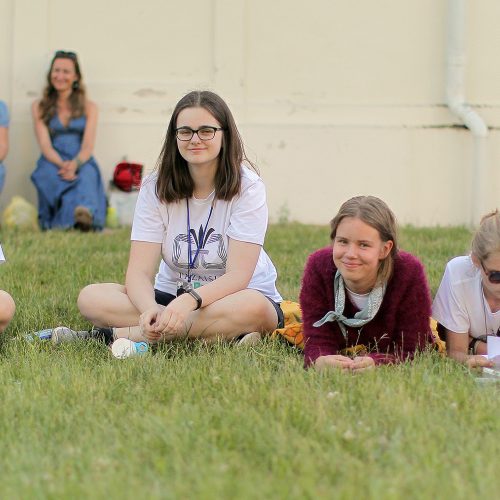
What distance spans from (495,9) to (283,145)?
6.98 ft

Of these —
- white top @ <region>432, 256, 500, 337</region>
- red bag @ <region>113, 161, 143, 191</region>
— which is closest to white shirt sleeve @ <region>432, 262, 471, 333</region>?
white top @ <region>432, 256, 500, 337</region>

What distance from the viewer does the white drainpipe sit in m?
9.13

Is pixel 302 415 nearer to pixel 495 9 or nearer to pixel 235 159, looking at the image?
pixel 235 159

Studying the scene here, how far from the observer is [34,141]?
9359 mm

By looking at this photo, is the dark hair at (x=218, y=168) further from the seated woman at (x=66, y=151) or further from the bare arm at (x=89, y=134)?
the bare arm at (x=89, y=134)

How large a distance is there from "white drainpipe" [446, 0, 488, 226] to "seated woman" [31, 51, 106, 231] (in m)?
3.02

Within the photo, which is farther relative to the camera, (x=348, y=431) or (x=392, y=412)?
(x=392, y=412)

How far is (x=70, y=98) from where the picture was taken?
9.10 meters

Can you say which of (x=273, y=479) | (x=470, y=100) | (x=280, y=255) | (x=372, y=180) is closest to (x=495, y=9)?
(x=470, y=100)

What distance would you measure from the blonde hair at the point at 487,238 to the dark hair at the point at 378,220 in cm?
32

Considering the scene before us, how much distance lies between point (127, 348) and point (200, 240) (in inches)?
26.0

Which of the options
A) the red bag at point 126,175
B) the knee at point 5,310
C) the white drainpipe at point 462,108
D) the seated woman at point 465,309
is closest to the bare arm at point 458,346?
the seated woman at point 465,309

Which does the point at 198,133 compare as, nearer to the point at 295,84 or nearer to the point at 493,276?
the point at 493,276

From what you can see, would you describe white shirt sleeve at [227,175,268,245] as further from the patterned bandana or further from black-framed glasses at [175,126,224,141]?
the patterned bandana
